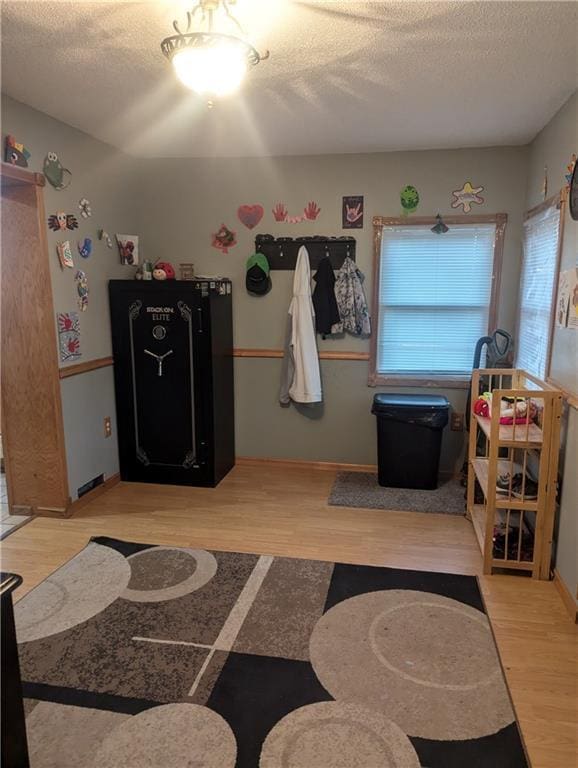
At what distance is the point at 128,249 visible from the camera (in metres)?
4.01

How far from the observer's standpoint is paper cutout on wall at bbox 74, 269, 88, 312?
11.4 feet

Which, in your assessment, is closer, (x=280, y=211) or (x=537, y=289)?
(x=537, y=289)

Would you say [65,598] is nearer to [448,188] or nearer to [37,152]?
[37,152]

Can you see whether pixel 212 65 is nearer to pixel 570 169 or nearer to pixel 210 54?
pixel 210 54

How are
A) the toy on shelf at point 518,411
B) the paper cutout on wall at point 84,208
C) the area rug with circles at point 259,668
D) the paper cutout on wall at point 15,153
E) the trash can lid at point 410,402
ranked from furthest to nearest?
the trash can lid at point 410,402, the paper cutout on wall at point 84,208, the paper cutout on wall at point 15,153, the toy on shelf at point 518,411, the area rug with circles at point 259,668

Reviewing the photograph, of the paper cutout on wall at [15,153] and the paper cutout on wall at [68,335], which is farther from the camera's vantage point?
the paper cutout on wall at [68,335]

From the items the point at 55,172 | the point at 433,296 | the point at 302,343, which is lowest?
the point at 302,343

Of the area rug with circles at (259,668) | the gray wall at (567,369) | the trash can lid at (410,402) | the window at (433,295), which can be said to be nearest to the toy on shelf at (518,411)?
the gray wall at (567,369)

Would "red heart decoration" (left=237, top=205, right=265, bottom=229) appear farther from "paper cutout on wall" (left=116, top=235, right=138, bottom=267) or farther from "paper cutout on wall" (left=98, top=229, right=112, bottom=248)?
"paper cutout on wall" (left=98, top=229, right=112, bottom=248)

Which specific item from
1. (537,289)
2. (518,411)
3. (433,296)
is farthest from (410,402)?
(537,289)

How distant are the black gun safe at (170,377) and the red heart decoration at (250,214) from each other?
50cm

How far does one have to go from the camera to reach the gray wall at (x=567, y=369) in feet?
8.04

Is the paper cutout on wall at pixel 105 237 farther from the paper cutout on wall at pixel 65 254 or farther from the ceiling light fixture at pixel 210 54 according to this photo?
the ceiling light fixture at pixel 210 54

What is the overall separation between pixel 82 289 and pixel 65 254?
28cm
